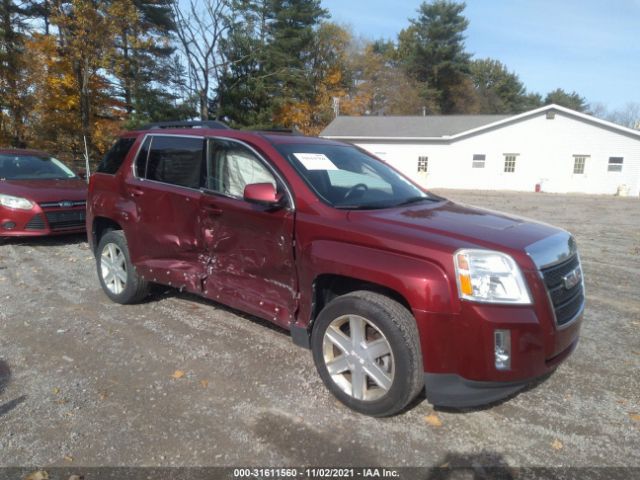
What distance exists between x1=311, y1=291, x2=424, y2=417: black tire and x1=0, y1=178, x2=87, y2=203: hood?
649 centimetres

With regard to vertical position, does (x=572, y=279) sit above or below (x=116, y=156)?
below

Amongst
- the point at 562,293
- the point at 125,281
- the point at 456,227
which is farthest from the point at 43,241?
the point at 562,293

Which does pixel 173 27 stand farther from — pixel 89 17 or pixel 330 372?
pixel 330 372

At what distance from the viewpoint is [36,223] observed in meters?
7.67

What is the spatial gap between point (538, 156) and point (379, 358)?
29.2m

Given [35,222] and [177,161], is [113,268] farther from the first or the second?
[35,222]

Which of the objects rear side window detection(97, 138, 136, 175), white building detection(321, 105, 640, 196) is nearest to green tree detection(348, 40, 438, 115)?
white building detection(321, 105, 640, 196)

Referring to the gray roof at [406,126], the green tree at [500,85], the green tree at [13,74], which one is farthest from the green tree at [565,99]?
the green tree at [13,74]

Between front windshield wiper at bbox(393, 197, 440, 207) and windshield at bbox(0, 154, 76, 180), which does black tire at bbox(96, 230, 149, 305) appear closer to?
front windshield wiper at bbox(393, 197, 440, 207)

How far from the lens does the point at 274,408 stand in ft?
10.4

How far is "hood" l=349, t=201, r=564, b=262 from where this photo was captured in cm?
275

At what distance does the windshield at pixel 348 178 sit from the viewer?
3506 mm

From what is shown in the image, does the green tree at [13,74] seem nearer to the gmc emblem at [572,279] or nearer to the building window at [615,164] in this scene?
the gmc emblem at [572,279]

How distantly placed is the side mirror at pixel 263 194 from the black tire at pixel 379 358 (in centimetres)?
86
